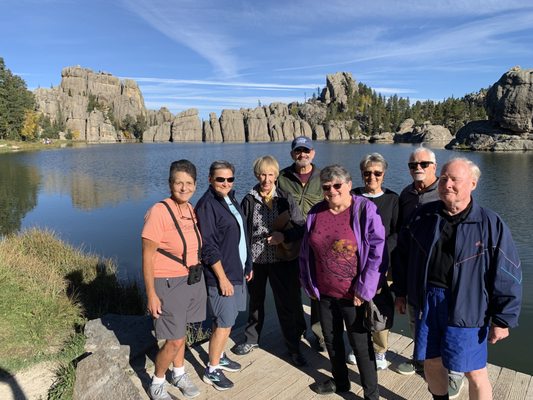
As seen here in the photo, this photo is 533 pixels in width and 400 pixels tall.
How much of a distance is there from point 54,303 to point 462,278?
21.4 ft

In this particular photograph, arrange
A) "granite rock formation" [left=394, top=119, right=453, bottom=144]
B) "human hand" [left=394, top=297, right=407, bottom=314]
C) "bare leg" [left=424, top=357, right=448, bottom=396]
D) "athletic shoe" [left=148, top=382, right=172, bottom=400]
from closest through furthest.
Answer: "bare leg" [left=424, top=357, right=448, bottom=396]
"human hand" [left=394, top=297, right=407, bottom=314]
"athletic shoe" [left=148, top=382, right=172, bottom=400]
"granite rock formation" [left=394, top=119, right=453, bottom=144]

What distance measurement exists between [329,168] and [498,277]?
1.51 m

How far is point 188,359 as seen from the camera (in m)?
4.54

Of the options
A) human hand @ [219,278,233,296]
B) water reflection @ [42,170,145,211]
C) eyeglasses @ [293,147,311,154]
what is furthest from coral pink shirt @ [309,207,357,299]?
water reflection @ [42,170,145,211]

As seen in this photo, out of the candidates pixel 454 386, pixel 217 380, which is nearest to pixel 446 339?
pixel 454 386

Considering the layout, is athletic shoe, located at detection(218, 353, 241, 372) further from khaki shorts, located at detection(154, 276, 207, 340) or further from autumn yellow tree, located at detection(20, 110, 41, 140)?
autumn yellow tree, located at detection(20, 110, 41, 140)

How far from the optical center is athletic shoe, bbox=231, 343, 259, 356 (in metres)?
4.61

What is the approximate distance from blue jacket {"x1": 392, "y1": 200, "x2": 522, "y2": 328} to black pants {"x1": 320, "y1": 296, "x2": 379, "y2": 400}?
2.47 ft

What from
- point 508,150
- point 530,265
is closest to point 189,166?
point 530,265

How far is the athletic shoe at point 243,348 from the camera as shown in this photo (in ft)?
15.1

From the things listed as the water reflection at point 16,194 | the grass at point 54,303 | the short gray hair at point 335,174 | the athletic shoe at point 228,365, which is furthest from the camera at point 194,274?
the water reflection at point 16,194

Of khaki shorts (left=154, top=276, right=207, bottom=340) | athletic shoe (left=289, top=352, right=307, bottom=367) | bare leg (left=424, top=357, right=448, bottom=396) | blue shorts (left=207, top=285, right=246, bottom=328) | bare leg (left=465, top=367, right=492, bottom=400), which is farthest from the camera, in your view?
athletic shoe (left=289, top=352, right=307, bottom=367)

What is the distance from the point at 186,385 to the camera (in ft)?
12.7

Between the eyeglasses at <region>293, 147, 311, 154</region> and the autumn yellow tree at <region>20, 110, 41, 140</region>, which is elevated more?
the autumn yellow tree at <region>20, 110, 41, 140</region>
